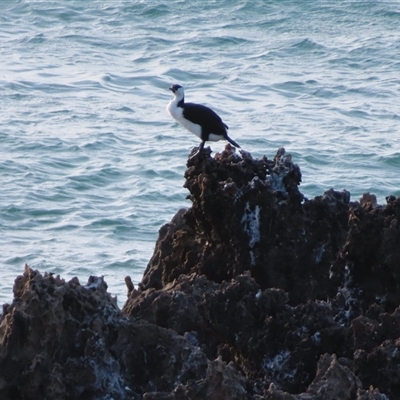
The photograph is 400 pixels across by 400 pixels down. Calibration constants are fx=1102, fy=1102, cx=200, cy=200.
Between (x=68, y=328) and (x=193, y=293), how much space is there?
2.67 feet

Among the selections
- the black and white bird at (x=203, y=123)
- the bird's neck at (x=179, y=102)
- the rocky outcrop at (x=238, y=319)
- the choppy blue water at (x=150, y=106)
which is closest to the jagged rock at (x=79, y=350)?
the rocky outcrop at (x=238, y=319)

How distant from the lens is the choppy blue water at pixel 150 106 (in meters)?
12.0

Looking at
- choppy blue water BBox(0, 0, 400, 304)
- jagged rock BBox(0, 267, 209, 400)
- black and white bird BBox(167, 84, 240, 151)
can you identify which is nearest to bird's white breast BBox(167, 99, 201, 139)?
black and white bird BBox(167, 84, 240, 151)

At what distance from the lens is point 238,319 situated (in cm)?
446

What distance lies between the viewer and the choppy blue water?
1199 centimetres

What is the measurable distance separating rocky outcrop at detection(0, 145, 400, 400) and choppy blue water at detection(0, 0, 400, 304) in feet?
12.3

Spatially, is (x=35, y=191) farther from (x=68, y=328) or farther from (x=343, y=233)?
(x=68, y=328)

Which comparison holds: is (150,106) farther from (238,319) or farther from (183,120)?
(238,319)

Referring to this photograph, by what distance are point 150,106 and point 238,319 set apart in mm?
12234

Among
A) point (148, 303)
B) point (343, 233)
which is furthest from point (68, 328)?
point (343, 233)

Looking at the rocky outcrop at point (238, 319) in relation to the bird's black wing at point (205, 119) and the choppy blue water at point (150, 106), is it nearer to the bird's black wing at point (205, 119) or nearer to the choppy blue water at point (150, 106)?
the bird's black wing at point (205, 119)

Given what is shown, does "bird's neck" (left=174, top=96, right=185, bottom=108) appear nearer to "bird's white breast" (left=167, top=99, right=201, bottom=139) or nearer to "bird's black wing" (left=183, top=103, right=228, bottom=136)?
"bird's white breast" (left=167, top=99, right=201, bottom=139)

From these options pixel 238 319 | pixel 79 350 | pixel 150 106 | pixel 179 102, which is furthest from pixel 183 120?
pixel 150 106

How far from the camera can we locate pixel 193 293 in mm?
4910
